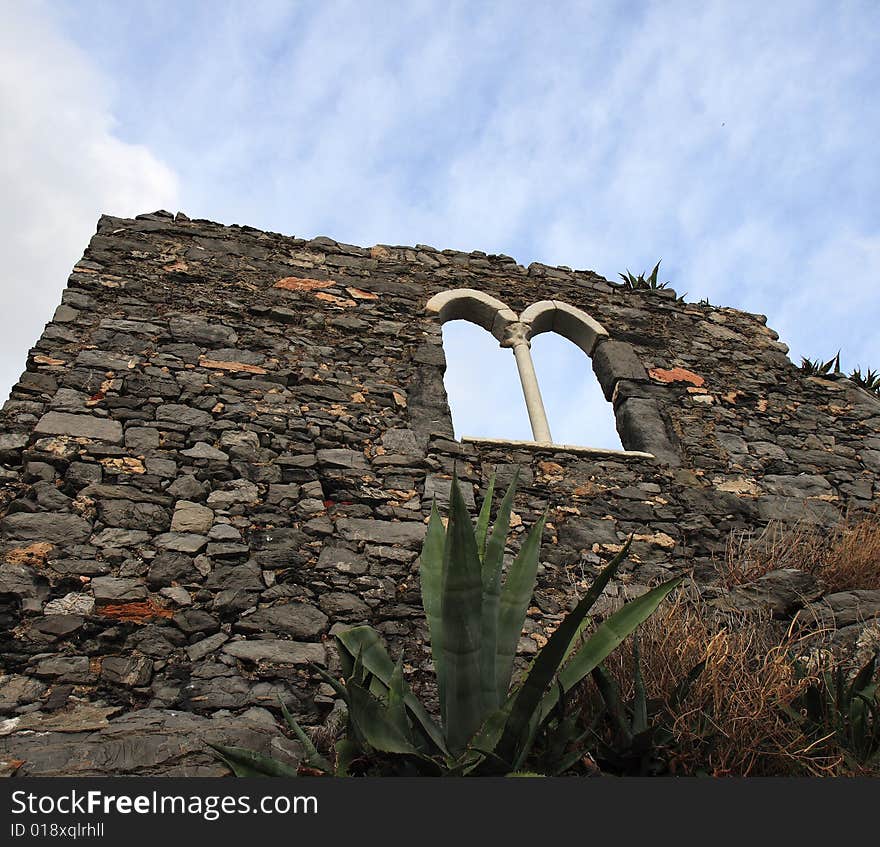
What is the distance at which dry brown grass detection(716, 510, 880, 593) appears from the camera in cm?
397

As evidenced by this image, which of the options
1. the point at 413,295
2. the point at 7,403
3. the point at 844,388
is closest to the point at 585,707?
→ the point at 7,403

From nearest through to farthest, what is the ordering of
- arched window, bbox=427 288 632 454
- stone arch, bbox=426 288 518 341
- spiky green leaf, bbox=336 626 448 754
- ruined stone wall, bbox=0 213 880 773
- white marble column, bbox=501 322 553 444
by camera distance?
spiky green leaf, bbox=336 626 448 754 < ruined stone wall, bbox=0 213 880 773 < white marble column, bbox=501 322 553 444 < arched window, bbox=427 288 632 454 < stone arch, bbox=426 288 518 341

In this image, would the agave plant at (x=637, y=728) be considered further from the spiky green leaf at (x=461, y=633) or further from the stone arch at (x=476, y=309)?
the stone arch at (x=476, y=309)

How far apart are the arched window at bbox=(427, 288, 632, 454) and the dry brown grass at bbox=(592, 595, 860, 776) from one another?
8.38 feet

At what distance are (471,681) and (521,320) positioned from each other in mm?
3585

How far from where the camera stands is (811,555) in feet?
13.5

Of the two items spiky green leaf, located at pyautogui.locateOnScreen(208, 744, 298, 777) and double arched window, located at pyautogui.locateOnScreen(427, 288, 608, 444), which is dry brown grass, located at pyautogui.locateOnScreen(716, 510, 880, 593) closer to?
double arched window, located at pyautogui.locateOnScreen(427, 288, 608, 444)

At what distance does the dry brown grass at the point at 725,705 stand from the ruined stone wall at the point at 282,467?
2.34ft

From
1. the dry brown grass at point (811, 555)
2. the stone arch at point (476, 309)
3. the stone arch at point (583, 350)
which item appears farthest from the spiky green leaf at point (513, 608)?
the stone arch at point (476, 309)

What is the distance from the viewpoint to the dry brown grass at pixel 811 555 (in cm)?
397

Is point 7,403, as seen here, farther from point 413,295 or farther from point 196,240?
point 413,295

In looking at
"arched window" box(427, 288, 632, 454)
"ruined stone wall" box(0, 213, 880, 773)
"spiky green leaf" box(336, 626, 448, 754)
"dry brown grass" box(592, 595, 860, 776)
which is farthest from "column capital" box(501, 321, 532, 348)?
"spiky green leaf" box(336, 626, 448, 754)

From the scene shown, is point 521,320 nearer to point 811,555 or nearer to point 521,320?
point 521,320

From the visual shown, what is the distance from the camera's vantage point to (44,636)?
300 cm
